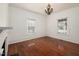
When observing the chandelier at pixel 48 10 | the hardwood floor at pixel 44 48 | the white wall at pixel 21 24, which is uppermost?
the chandelier at pixel 48 10

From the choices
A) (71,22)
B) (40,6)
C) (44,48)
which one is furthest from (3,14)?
(71,22)

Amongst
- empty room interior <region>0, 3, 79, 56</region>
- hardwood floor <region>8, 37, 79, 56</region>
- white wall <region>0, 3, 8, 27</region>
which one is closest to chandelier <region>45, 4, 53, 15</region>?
empty room interior <region>0, 3, 79, 56</region>

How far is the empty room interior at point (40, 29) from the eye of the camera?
933 millimetres

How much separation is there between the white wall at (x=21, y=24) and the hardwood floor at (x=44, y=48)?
55mm

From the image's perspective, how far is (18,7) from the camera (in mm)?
938

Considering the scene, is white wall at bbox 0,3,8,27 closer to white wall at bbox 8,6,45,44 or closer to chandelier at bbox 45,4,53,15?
white wall at bbox 8,6,45,44

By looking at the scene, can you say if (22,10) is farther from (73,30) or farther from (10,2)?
(73,30)

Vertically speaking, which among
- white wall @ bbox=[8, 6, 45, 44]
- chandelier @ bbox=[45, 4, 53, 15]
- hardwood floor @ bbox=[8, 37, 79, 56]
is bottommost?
hardwood floor @ bbox=[8, 37, 79, 56]

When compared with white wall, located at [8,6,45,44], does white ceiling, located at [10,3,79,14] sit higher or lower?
higher

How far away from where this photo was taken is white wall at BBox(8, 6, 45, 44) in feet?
3.06

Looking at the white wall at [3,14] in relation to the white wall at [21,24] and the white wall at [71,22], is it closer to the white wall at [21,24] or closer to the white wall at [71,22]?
the white wall at [21,24]

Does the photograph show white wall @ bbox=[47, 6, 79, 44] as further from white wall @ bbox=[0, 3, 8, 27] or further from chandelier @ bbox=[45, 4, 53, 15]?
white wall @ bbox=[0, 3, 8, 27]

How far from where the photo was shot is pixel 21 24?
0.98 metres

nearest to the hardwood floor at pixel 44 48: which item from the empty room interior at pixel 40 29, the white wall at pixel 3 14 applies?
the empty room interior at pixel 40 29
